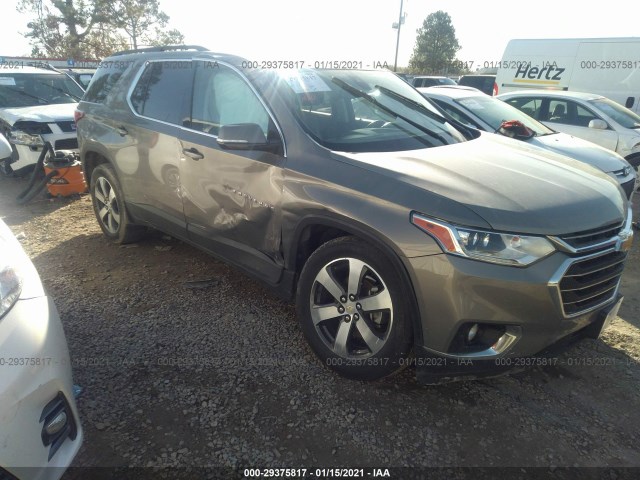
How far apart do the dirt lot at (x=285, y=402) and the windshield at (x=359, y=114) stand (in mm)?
1422

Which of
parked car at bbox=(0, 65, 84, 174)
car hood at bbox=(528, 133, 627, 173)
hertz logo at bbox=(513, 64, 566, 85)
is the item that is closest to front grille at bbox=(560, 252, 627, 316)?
car hood at bbox=(528, 133, 627, 173)

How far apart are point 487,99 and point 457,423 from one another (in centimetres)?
539

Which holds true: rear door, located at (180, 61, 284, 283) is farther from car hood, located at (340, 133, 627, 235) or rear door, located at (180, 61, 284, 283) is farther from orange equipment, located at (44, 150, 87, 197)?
orange equipment, located at (44, 150, 87, 197)

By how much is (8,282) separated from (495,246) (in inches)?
81.3

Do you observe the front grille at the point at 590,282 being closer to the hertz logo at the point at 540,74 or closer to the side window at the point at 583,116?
the side window at the point at 583,116

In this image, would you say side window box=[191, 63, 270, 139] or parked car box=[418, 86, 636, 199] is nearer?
side window box=[191, 63, 270, 139]

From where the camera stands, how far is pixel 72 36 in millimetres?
31328

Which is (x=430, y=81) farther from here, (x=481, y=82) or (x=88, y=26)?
(x=88, y=26)

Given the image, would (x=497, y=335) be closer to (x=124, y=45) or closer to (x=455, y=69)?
(x=124, y=45)

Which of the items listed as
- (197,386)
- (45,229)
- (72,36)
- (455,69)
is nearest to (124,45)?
(72,36)

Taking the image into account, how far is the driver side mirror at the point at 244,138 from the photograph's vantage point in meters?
2.67

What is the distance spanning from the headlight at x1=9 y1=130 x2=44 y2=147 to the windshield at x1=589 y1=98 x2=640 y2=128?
8814 mm

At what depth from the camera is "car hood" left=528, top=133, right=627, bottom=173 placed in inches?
210

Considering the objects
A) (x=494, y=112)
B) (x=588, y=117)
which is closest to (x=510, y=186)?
(x=494, y=112)
